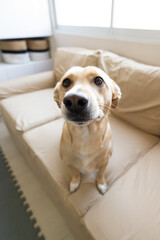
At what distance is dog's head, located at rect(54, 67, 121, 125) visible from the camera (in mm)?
588

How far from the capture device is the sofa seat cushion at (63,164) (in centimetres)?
81

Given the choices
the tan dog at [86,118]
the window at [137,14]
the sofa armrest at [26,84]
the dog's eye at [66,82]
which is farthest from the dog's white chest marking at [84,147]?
the sofa armrest at [26,84]

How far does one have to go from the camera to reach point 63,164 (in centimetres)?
98

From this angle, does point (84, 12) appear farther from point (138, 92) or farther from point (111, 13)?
point (138, 92)

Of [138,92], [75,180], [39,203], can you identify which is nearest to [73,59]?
[138,92]

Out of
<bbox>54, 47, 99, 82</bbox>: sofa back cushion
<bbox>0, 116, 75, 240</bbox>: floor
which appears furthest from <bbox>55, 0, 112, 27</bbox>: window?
<bbox>0, 116, 75, 240</bbox>: floor

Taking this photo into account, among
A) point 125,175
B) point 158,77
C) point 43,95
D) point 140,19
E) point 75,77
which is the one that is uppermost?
point 140,19

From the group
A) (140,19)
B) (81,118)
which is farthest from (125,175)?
(140,19)

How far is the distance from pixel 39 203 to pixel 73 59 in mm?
1445

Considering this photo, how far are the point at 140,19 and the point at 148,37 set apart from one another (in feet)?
0.70

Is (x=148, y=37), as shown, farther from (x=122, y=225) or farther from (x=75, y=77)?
(x=122, y=225)

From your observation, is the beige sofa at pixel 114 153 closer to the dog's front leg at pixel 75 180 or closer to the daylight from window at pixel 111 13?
the dog's front leg at pixel 75 180

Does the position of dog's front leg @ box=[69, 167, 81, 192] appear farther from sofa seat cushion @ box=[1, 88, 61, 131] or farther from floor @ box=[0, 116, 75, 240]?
sofa seat cushion @ box=[1, 88, 61, 131]

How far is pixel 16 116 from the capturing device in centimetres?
139
